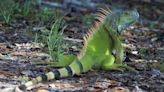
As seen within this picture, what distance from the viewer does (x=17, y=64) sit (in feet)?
17.1

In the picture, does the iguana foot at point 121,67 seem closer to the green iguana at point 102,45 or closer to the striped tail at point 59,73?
the green iguana at point 102,45

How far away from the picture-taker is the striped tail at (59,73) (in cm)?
418

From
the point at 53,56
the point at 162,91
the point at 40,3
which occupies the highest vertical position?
the point at 40,3

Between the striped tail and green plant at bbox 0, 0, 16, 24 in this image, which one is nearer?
the striped tail

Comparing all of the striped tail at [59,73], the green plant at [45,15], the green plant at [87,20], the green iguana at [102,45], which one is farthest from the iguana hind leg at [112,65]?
the green plant at [87,20]

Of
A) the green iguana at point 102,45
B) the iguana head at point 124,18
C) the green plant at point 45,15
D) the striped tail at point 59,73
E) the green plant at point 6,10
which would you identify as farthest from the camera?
the green plant at point 45,15

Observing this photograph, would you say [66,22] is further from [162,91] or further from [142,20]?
[162,91]

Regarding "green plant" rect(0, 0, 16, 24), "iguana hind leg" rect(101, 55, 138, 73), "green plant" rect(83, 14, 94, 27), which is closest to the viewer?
"iguana hind leg" rect(101, 55, 138, 73)

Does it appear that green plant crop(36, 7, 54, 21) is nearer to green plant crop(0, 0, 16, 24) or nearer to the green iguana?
green plant crop(0, 0, 16, 24)

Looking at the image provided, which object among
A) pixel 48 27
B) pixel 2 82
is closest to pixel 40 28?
pixel 48 27

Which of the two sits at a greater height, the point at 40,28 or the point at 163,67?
the point at 40,28

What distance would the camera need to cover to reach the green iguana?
4.71m

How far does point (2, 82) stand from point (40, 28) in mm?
3101

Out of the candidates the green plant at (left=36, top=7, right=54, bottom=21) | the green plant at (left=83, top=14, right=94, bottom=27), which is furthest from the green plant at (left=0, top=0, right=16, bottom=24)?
the green plant at (left=83, top=14, right=94, bottom=27)
